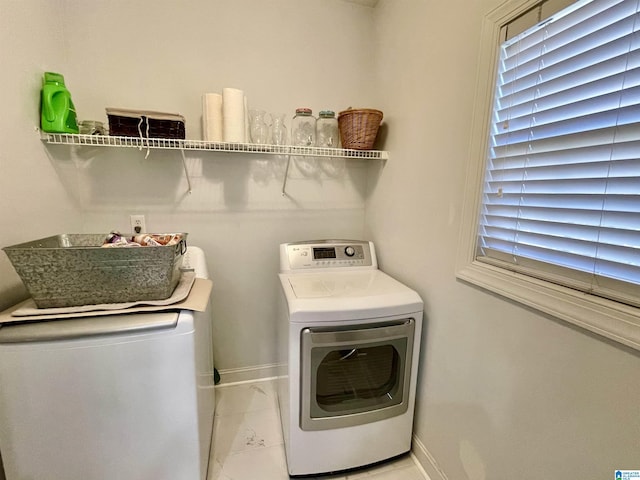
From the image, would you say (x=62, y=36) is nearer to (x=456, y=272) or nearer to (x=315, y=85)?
(x=315, y=85)

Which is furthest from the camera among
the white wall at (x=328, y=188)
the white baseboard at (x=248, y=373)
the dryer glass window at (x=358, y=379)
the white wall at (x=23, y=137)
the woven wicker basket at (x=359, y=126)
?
the white baseboard at (x=248, y=373)

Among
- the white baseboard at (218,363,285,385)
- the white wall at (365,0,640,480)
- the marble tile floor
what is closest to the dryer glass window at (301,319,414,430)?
the white wall at (365,0,640,480)

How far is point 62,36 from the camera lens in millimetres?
1420

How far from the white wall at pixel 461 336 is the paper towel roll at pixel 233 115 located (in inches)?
33.6

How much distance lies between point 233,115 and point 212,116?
0.41 ft

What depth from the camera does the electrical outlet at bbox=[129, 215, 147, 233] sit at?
1.63 metres

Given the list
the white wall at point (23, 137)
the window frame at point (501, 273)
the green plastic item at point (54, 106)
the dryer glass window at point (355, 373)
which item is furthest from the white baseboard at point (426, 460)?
the green plastic item at point (54, 106)

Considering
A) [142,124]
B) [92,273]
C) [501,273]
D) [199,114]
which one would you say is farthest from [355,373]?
[199,114]

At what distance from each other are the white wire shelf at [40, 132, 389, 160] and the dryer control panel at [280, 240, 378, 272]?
54 centimetres

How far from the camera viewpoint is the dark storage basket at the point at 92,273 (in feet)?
2.88

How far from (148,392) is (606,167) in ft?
4.85

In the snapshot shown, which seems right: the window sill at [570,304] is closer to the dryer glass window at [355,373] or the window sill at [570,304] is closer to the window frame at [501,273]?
the window frame at [501,273]

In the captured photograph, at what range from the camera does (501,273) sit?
0.97 m

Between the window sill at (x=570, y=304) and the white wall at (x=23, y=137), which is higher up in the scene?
the white wall at (x=23, y=137)
